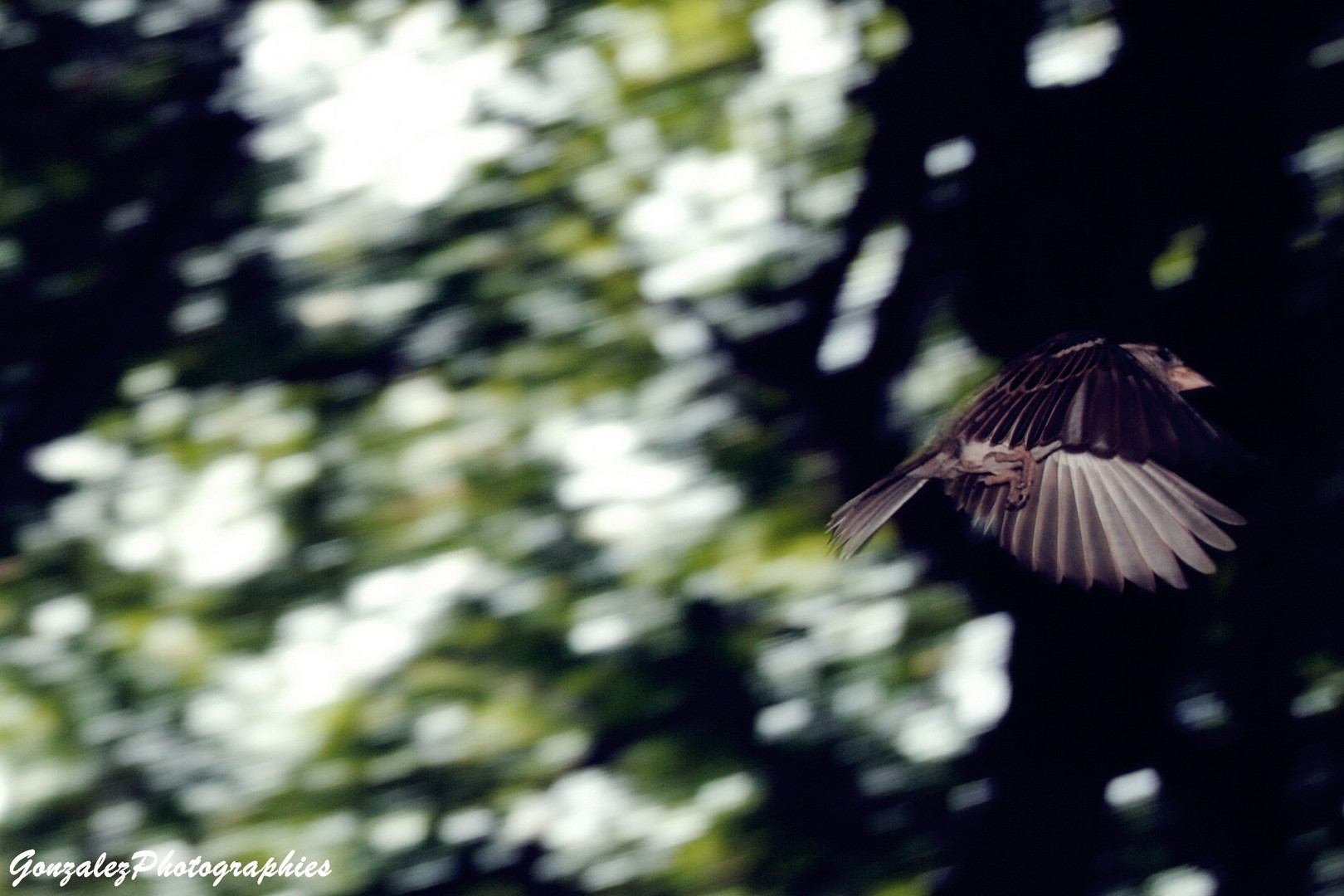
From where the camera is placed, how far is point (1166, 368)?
1.73 metres

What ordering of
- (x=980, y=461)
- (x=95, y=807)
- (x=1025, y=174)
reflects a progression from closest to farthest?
(x=980, y=461), (x=1025, y=174), (x=95, y=807)

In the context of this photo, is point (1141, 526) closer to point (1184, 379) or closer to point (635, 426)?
point (1184, 379)

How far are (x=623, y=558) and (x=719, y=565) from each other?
0.26 meters

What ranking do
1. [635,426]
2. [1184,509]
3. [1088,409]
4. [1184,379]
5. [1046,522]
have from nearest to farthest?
[1088,409]
[1184,379]
[1184,509]
[1046,522]
[635,426]

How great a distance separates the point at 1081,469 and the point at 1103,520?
0.46ft

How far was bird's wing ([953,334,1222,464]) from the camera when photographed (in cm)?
151

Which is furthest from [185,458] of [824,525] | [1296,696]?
[1296,696]

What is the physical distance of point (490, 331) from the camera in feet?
9.18

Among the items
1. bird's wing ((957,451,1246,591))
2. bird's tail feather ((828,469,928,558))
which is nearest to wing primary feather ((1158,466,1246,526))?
bird's wing ((957,451,1246,591))

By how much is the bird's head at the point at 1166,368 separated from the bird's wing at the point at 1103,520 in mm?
183

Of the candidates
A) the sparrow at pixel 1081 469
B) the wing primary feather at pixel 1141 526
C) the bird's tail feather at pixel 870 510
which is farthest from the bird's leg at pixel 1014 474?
the wing primary feather at pixel 1141 526

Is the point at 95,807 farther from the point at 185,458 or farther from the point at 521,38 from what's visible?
the point at 521,38

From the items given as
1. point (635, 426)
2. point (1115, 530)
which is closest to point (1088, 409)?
point (1115, 530)

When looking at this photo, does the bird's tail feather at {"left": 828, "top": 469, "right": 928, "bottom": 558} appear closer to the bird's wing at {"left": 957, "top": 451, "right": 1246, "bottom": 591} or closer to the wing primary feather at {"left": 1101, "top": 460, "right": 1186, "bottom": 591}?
the bird's wing at {"left": 957, "top": 451, "right": 1246, "bottom": 591}
